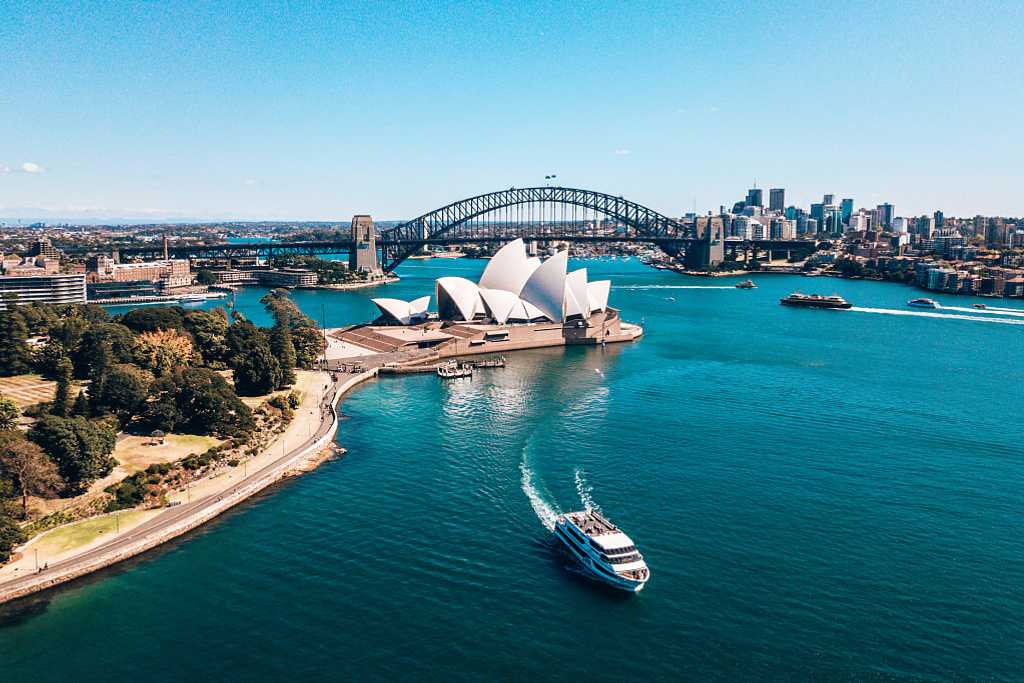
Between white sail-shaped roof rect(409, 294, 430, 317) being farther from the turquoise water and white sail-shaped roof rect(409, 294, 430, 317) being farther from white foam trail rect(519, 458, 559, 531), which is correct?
white foam trail rect(519, 458, 559, 531)

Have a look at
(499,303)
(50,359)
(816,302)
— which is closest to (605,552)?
(50,359)

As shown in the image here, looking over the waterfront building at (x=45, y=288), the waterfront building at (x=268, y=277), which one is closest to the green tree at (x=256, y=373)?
the waterfront building at (x=45, y=288)

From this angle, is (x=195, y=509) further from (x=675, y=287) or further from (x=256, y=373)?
(x=675, y=287)

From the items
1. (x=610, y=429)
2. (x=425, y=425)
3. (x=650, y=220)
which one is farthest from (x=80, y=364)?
(x=650, y=220)

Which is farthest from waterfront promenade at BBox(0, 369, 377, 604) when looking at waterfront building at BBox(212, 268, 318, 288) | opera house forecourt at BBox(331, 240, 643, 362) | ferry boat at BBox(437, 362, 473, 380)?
waterfront building at BBox(212, 268, 318, 288)

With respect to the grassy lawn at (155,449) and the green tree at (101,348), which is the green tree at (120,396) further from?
the green tree at (101,348)

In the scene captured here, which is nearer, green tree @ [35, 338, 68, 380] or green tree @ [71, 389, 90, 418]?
green tree @ [71, 389, 90, 418]

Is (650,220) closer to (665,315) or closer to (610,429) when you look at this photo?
(665,315)
